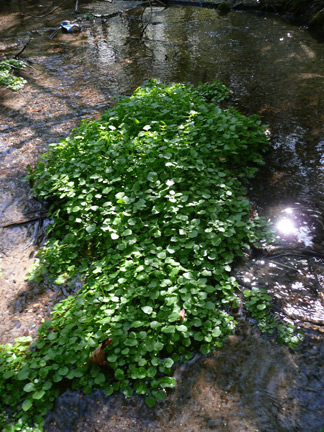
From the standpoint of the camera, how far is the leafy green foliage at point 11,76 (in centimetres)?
879

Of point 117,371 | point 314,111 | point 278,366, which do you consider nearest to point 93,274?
point 117,371

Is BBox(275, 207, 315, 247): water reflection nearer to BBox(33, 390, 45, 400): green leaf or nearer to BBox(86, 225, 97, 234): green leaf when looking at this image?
BBox(86, 225, 97, 234): green leaf

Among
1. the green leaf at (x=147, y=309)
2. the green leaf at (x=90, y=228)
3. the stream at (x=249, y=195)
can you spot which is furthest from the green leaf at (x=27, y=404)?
the green leaf at (x=90, y=228)

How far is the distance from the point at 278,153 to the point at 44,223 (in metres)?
3.60

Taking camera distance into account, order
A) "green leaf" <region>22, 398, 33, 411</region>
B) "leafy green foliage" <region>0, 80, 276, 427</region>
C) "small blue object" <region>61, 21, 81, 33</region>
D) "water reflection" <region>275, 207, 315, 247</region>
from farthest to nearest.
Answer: "small blue object" <region>61, 21, 81, 33</region>, "water reflection" <region>275, 207, 315, 247</region>, "leafy green foliage" <region>0, 80, 276, 427</region>, "green leaf" <region>22, 398, 33, 411</region>

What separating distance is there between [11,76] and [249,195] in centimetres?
764

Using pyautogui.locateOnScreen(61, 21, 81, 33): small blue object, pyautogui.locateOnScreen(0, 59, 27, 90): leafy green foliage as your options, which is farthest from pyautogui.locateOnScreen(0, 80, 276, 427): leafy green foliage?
pyautogui.locateOnScreen(61, 21, 81, 33): small blue object

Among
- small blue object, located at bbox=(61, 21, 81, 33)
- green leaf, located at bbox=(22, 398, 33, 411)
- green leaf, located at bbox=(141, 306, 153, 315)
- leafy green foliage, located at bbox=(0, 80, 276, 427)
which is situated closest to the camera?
green leaf, located at bbox=(22, 398, 33, 411)

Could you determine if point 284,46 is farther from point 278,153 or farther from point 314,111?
point 278,153

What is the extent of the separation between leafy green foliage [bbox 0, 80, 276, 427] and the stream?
180 millimetres

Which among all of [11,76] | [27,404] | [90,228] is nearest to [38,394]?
[27,404]

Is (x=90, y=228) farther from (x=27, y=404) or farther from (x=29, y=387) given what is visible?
(x=27, y=404)

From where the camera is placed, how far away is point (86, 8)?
16.9 m

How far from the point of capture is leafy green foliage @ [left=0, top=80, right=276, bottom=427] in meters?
2.75
